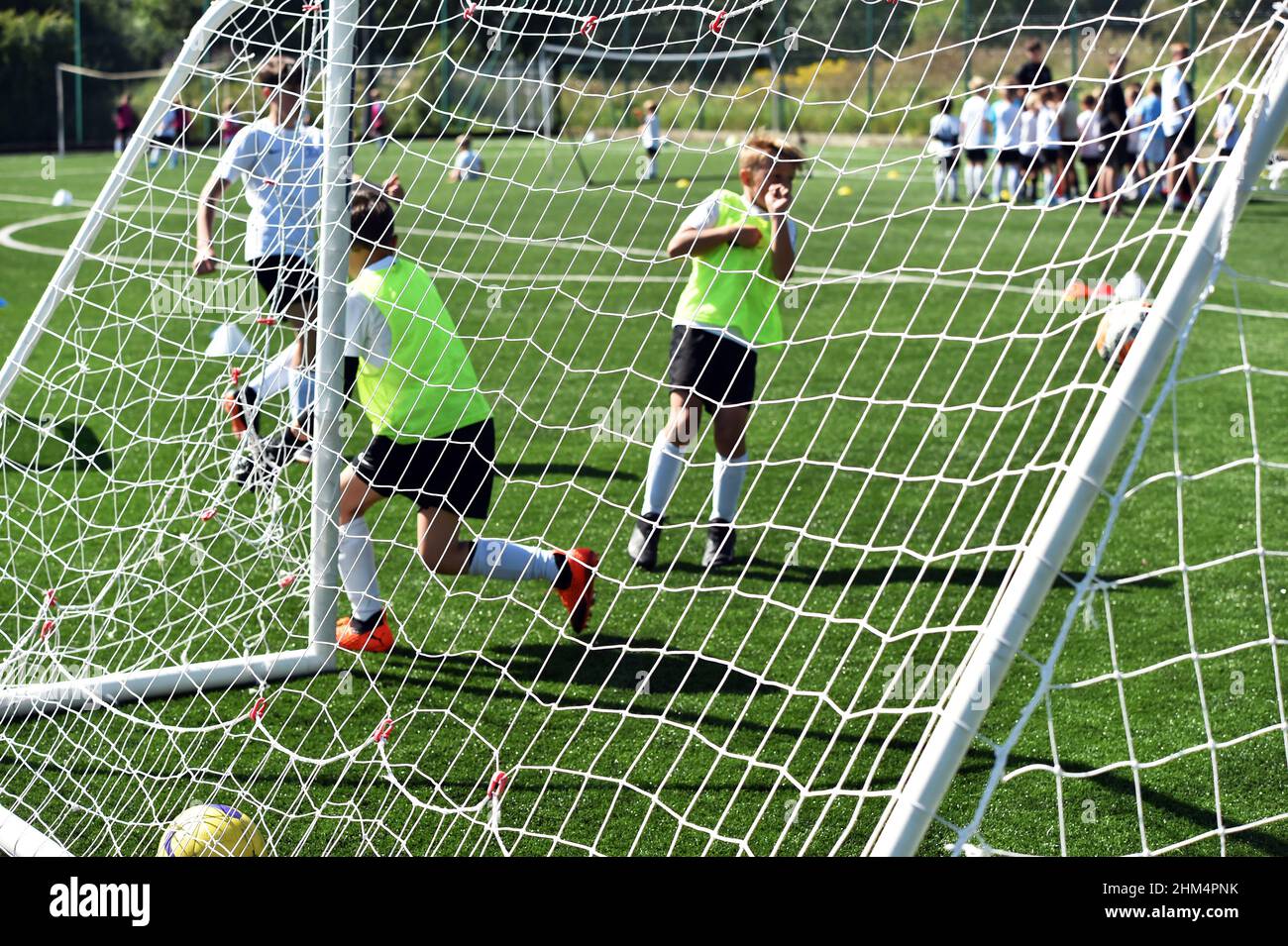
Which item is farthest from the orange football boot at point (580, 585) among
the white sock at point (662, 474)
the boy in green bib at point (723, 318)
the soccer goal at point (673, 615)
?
the white sock at point (662, 474)

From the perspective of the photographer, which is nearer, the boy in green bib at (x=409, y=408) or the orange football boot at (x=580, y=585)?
the boy in green bib at (x=409, y=408)

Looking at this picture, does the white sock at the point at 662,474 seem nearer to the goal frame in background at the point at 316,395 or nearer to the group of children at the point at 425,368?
the group of children at the point at 425,368

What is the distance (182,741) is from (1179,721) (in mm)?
3038

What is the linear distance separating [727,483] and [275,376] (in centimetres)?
180

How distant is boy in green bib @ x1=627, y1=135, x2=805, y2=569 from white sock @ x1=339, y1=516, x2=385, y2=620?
1.01 metres

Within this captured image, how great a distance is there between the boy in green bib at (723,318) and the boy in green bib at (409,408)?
778 millimetres

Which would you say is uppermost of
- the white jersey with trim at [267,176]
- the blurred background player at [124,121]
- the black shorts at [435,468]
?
the white jersey with trim at [267,176]

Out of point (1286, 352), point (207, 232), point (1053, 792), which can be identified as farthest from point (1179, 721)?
point (1286, 352)

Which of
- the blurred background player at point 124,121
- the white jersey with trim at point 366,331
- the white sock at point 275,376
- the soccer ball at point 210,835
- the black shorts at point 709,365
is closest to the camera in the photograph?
the soccer ball at point 210,835

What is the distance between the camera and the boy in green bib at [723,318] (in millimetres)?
5109

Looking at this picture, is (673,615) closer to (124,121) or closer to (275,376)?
(275,376)

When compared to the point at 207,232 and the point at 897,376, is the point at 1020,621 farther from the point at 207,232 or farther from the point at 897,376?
the point at 897,376

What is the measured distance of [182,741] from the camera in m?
4.26
